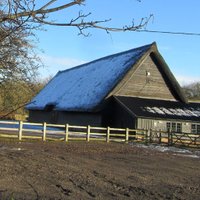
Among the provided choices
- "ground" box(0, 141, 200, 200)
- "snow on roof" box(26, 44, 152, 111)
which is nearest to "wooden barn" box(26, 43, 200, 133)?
"snow on roof" box(26, 44, 152, 111)

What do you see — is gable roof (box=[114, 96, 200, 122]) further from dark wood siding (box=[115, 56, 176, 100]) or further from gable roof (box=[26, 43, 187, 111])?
gable roof (box=[26, 43, 187, 111])

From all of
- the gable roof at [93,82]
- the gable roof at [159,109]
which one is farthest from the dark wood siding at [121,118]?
the gable roof at [93,82]

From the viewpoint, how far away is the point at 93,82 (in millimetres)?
46219

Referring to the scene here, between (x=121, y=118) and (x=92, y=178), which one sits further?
(x=121, y=118)

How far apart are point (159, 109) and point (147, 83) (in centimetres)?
448

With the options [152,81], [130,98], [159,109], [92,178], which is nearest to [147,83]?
[152,81]

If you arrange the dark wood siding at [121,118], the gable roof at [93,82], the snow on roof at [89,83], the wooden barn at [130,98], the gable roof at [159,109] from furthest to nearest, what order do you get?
1. the snow on roof at [89,83]
2. the gable roof at [93,82]
3. the wooden barn at [130,98]
4. the dark wood siding at [121,118]
5. the gable roof at [159,109]

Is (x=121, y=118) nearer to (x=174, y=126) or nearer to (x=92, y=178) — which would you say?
(x=174, y=126)

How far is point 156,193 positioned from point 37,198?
3248 mm

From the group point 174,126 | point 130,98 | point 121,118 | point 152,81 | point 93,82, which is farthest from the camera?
point 93,82

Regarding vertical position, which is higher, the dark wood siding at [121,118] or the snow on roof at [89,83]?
the snow on roof at [89,83]

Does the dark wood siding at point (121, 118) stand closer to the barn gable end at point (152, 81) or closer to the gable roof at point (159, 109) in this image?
the gable roof at point (159, 109)

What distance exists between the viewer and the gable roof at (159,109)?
3747 cm

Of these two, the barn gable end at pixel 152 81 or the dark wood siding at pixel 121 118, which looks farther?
the barn gable end at pixel 152 81
